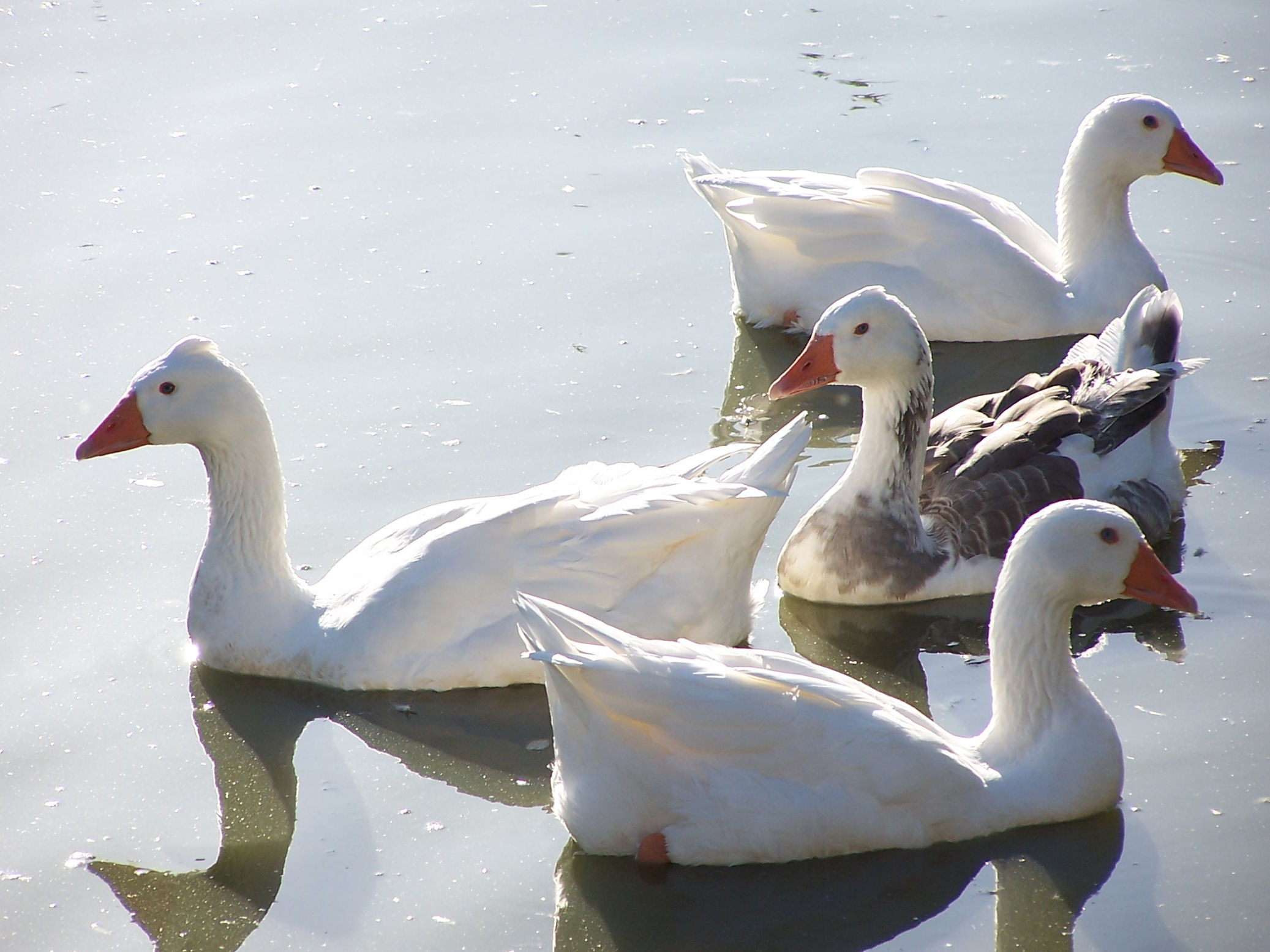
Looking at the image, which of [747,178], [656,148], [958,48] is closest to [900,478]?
[747,178]

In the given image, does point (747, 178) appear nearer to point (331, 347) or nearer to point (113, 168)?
point (331, 347)

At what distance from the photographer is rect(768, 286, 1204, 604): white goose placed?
18.7 feet

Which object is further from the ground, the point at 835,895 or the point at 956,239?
the point at 956,239

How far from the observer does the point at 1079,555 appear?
14.7 feet

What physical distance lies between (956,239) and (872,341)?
78.7 inches

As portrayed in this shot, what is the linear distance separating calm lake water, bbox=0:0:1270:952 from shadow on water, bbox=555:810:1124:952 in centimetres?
1

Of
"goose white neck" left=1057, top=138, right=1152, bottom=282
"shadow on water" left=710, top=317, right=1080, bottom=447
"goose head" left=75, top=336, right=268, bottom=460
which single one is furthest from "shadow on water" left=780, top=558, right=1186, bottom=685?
"goose white neck" left=1057, top=138, right=1152, bottom=282

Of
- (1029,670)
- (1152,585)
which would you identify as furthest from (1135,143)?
(1029,670)

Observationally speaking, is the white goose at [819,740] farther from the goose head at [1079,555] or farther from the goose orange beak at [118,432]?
the goose orange beak at [118,432]

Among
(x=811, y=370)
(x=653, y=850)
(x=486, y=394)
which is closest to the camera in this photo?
(x=653, y=850)

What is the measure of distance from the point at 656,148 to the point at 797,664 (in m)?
5.63

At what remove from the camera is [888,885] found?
4238 millimetres

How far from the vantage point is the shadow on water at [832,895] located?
410 centimetres

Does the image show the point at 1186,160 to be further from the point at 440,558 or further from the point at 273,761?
the point at 273,761
